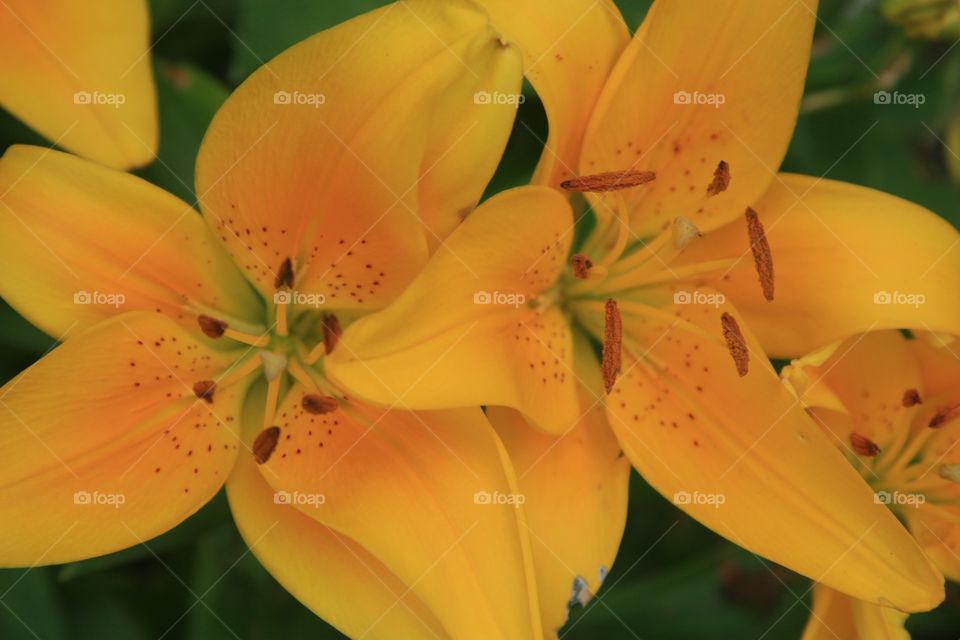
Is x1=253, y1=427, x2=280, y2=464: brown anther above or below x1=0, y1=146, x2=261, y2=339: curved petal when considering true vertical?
below

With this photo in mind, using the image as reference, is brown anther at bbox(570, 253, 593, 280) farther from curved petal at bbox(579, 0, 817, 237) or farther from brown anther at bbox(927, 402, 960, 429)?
brown anther at bbox(927, 402, 960, 429)

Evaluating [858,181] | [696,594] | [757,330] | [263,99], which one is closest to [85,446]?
[263,99]

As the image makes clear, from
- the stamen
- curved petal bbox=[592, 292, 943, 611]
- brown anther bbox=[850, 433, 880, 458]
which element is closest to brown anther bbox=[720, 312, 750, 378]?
curved petal bbox=[592, 292, 943, 611]

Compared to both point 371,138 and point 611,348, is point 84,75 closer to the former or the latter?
point 371,138

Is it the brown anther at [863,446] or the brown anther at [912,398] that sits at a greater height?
the brown anther at [912,398]

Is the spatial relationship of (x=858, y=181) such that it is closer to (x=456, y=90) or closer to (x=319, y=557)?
(x=456, y=90)

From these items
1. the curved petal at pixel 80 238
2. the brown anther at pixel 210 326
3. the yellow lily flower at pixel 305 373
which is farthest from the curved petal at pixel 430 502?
the curved petal at pixel 80 238

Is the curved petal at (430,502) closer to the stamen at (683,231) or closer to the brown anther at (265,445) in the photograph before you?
the brown anther at (265,445)
